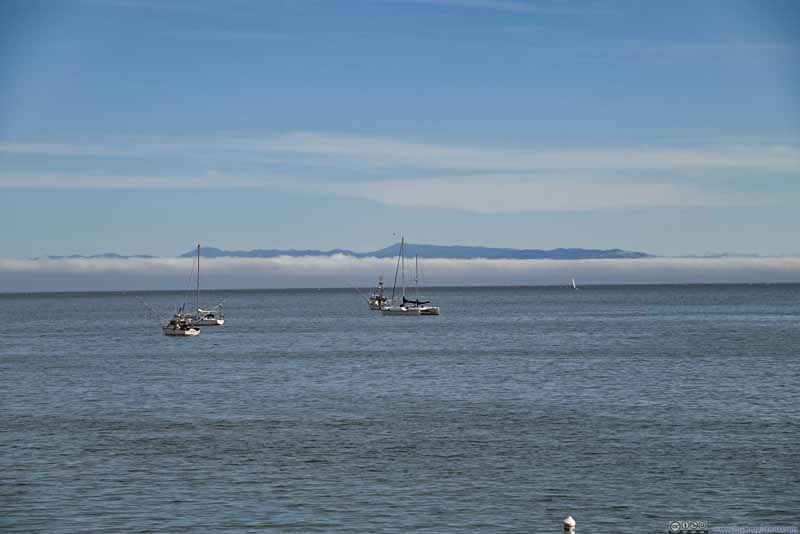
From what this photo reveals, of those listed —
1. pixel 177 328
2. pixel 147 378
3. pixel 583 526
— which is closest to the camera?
pixel 583 526

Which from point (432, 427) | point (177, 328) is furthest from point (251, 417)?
point (177, 328)

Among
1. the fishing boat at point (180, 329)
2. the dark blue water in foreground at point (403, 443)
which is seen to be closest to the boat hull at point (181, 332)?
the fishing boat at point (180, 329)

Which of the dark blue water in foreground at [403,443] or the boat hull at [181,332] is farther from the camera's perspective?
the boat hull at [181,332]

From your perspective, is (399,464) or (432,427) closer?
(399,464)

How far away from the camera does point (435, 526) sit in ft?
110

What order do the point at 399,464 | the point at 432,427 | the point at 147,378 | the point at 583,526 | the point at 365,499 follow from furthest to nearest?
the point at 147,378 → the point at 432,427 → the point at 399,464 → the point at 365,499 → the point at 583,526

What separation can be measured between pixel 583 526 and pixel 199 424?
27772 mm

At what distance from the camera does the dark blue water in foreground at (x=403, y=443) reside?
35.1 m

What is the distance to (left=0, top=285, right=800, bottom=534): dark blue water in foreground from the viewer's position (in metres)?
35.1

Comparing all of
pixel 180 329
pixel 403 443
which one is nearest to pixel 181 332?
pixel 180 329

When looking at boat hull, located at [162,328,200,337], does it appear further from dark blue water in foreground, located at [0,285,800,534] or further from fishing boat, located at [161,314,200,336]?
dark blue water in foreground, located at [0,285,800,534]

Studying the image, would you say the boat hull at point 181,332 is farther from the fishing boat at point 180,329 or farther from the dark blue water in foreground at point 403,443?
the dark blue water in foreground at point 403,443

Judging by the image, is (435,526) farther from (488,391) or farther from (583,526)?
(488,391)

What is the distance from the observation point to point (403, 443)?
157ft
